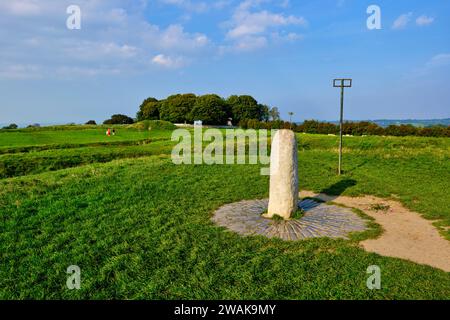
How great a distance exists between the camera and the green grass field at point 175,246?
578cm

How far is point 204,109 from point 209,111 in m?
1.33

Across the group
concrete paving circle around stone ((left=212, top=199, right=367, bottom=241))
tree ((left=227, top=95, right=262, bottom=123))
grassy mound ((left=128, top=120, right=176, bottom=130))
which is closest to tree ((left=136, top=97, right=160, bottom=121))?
tree ((left=227, top=95, right=262, bottom=123))

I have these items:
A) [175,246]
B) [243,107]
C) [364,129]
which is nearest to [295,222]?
[175,246]

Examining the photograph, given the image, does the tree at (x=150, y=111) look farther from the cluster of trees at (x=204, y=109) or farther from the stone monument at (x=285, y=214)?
the stone monument at (x=285, y=214)

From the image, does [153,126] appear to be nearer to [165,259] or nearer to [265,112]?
[265,112]

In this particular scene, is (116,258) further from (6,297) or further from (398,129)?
(398,129)

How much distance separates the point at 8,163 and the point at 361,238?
944 inches

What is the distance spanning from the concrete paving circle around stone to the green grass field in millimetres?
457

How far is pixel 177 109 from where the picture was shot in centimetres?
8400

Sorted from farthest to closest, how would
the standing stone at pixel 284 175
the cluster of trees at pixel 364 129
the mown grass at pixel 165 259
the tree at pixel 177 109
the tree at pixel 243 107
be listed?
the tree at pixel 243 107, the tree at pixel 177 109, the cluster of trees at pixel 364 129, the standing stone at pixel 284 175, the mown grass at pixel 165 259

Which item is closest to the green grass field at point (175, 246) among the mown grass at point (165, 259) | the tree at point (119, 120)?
the mown grass at point (165, 259)

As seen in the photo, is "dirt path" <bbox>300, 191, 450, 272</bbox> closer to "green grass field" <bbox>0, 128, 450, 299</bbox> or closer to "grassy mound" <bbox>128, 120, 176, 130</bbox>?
"green grass field" <bbox>0, 128, 450, 299</bbox>
